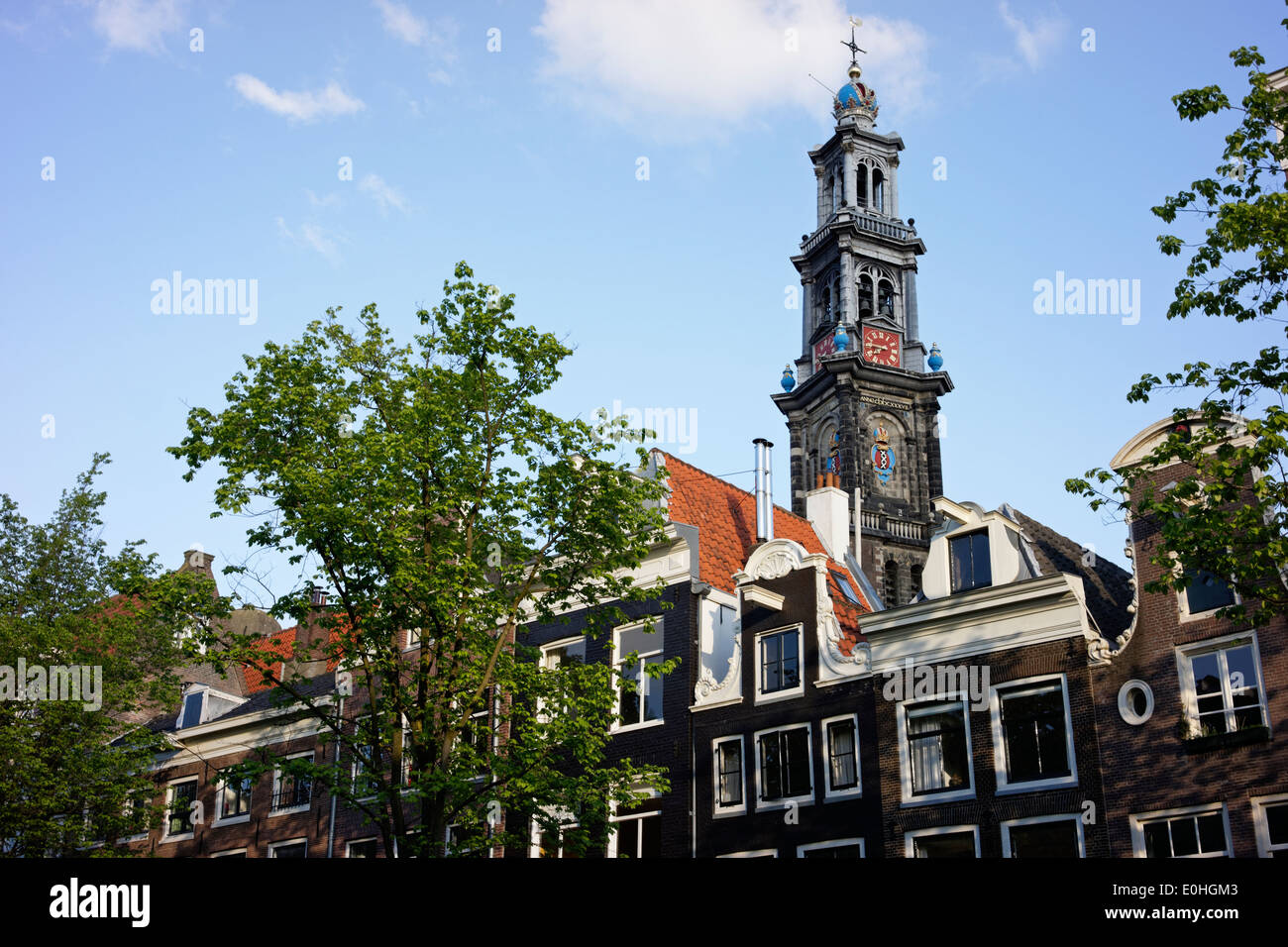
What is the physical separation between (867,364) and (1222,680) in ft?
182

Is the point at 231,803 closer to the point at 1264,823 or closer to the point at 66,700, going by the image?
the point at 66,700

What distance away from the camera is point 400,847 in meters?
23.0

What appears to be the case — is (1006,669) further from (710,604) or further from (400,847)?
(400,847)

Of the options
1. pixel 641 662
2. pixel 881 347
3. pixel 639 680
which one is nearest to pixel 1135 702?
pixel 639 680

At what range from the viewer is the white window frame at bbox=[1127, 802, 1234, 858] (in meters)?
21.1

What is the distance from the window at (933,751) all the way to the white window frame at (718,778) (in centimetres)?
365

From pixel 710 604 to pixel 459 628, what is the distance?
28.9 ft

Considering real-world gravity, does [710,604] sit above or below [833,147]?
below

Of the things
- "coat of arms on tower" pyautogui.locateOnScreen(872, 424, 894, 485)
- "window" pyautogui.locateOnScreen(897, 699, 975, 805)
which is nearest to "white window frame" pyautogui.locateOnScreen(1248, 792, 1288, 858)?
"window" pyautogui.locateOnScreen(897, 699, 975, 805)
